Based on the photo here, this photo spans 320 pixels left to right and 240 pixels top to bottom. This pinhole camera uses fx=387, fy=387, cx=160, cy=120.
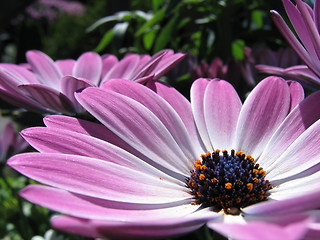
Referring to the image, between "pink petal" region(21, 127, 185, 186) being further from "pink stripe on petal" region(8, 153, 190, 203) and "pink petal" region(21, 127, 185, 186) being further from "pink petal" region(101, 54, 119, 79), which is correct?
"pink petal" region(101, 54, 119, 79)

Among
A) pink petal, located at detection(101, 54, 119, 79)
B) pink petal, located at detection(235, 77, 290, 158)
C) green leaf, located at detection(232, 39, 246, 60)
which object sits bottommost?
pink petal, located at detection(235, 77, 290, 158)

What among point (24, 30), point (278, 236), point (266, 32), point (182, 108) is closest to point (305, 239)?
point (278, 236)

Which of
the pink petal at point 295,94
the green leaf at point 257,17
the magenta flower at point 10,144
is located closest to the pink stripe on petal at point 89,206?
the pink petal at point 295,94

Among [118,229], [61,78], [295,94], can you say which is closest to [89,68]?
[61,78]

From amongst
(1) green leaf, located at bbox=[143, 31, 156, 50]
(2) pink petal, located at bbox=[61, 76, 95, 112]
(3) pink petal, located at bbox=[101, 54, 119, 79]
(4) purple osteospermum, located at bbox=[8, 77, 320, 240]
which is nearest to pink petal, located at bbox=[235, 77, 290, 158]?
(4) purple osteospermum, located at bbox=[8, 77, 320, 240]

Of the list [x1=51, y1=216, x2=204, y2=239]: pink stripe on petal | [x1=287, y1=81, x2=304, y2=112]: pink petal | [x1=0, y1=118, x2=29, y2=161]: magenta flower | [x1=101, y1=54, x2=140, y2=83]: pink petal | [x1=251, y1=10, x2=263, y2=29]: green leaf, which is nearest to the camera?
[x1=51, y1=216, x2=204, y2=239]: pink stripe on petal

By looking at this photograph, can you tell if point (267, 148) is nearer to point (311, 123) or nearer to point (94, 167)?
point (311, 123)

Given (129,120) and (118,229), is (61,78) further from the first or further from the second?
(118,229)
